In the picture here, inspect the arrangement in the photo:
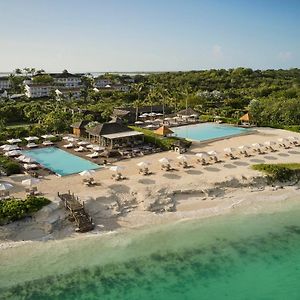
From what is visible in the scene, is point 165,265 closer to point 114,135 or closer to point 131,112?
point 114,135

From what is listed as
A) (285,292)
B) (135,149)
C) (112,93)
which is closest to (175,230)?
(285,292)

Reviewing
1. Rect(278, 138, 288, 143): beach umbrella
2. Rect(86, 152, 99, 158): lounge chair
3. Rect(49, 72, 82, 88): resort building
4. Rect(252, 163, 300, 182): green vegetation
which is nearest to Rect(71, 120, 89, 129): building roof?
Rect(86, 152, 99, 158): lounge chair

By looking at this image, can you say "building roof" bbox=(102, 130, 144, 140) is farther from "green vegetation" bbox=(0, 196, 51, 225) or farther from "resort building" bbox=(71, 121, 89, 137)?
"green vegetation" bbox=(0, 196, 51, 225)

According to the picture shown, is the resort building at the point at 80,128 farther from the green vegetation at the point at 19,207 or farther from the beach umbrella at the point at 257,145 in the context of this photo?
the green vegetation at the point at 19,207

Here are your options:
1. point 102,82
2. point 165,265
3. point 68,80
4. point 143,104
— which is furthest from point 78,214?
point 102,82

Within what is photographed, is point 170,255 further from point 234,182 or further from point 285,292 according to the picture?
point 234,182

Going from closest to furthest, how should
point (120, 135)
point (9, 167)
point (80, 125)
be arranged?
point (9, 167) → point (120, 135) → point (80, 125)

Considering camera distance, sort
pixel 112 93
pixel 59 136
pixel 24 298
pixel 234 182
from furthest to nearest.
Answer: pixel 112 93 → pixel 59 136 → pixel 234 182 → pixel 24 298
